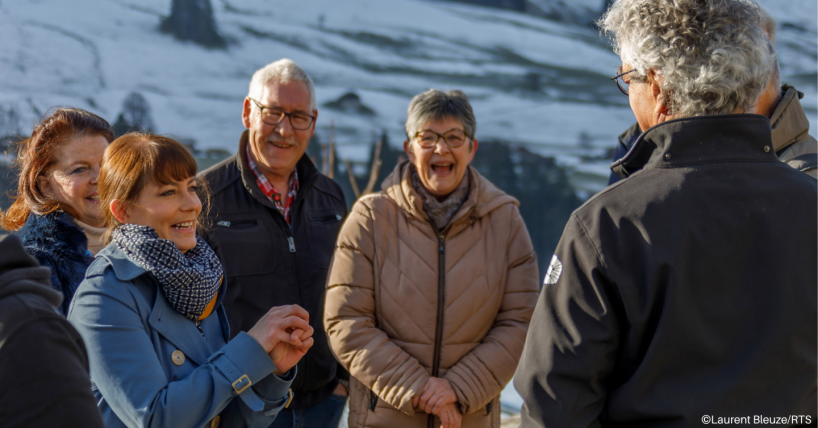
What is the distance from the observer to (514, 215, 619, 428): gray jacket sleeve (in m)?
1.14

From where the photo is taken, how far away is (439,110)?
2479 millimetres

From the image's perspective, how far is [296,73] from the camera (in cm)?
260

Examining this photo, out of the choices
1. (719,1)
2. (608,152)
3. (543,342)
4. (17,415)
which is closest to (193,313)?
(17,415)

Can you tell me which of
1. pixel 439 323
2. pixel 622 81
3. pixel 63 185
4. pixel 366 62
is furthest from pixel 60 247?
pixel 366 62

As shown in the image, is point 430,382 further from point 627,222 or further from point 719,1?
point 719,1

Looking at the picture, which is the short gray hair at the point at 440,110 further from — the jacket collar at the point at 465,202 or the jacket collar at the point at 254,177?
the jacket collar at the point at 254,177

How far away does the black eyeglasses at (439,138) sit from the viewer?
247 cm

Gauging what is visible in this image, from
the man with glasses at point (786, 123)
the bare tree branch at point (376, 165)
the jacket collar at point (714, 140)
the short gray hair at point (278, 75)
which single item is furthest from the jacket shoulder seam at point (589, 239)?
the bare tree branch at point (376, 165)

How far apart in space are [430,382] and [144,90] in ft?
12.2

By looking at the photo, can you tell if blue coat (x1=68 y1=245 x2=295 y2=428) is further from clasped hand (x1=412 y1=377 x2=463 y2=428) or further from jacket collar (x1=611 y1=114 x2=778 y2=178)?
jacket collar (x1=611 y1=114 x2=778 y2=178)

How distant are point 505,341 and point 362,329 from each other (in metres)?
0.54

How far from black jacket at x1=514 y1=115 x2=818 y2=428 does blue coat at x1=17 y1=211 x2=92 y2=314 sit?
4.42 feet

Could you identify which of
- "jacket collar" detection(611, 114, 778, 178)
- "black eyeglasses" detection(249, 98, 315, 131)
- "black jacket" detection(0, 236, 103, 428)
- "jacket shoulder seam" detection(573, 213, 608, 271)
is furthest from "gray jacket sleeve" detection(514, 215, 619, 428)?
"black eyeglasses" detection(249, 98, 315, 131)

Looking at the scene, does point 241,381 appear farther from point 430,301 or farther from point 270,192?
point 270,192
